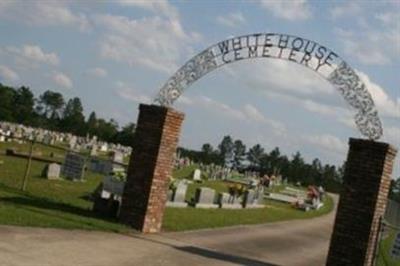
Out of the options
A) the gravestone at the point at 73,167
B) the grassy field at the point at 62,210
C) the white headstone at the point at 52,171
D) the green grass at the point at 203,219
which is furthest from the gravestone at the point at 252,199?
the white headstone at the point at 52,171

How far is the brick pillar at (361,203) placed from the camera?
13656 mm

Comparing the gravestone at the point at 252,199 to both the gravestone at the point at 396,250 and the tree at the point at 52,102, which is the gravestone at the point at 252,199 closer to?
the gravestone at the point at 396,250

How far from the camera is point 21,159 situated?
106ft

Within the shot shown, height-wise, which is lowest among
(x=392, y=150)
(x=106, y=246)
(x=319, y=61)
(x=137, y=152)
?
(x=106, y=246)

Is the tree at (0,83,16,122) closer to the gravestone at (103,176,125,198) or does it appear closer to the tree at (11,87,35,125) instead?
the tree at (11,87,35,125)

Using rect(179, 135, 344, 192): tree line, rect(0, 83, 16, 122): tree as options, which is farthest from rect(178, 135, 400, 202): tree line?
rect(0, 83, 16, 122): tree

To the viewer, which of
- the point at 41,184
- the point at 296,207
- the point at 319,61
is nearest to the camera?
the point at 319,61

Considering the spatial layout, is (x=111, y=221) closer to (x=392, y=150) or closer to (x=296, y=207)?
(x=392, y=150)

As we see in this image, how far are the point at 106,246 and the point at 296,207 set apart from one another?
29.4 metres

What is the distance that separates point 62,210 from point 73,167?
11.0 m

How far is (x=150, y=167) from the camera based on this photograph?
629 inches

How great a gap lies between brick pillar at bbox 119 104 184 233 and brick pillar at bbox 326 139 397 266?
14.4 ft

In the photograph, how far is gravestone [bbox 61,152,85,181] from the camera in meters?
26.6

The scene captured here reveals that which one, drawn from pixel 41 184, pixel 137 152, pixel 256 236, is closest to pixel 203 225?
pixel 256 236
